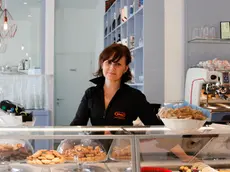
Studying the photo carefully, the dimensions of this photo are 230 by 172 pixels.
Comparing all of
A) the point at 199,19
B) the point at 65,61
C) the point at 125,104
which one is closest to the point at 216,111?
the point at 199,19

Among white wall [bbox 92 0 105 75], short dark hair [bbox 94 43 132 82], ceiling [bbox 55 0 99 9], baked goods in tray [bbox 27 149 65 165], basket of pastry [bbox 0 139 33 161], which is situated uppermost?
ceiling [bbox 55 0 99 9]

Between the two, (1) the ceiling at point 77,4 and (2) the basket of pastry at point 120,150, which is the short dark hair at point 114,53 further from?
(1) the ceiling at point 77,4

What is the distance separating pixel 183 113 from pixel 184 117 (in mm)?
Result: 33

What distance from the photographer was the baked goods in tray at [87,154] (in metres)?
1.83

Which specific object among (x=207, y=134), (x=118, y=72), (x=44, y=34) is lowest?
(x=207, y=134)

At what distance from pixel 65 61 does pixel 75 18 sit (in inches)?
40.8

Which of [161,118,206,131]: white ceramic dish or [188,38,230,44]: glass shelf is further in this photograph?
[188,38,230,44]: glass shelf

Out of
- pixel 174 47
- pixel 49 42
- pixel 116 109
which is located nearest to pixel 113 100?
pixel 116 109

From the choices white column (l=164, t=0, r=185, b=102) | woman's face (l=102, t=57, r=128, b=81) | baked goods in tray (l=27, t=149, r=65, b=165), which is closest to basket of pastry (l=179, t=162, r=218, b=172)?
baked goods in tray (l=27, t=149, r=65, b=165)

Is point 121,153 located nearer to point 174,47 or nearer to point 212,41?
point 174,47

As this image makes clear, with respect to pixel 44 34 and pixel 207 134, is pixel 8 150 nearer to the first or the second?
pixel 207 134

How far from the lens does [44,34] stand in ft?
18.4

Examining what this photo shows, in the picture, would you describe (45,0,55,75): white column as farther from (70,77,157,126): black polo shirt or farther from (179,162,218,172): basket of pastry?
(179,162,218,172): basket of pastry

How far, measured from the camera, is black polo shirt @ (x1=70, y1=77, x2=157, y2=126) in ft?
7.79
